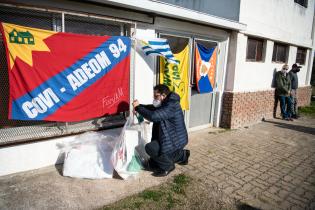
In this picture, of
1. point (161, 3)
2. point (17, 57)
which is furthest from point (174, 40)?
point (17, 57)

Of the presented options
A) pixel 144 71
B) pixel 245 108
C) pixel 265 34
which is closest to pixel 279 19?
pixel 265 34

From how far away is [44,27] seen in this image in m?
3.85

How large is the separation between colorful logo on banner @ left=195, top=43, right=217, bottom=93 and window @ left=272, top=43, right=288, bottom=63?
372cm

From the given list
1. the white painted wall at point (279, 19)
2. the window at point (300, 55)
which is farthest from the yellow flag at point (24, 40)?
the window at point (300, 55)

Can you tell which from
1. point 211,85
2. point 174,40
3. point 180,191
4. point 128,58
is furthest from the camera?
point 211,85

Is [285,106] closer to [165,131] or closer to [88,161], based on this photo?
[165,131]

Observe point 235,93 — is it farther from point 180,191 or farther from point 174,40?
point 180,191

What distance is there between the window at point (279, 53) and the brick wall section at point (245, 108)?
1.44 meters

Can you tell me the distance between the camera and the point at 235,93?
702 cm

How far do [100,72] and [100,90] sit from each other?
1.07 ft

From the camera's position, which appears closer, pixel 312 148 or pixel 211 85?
pixel 312 148

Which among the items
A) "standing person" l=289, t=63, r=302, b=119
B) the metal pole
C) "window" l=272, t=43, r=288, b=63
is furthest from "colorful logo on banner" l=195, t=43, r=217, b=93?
"standing person" l=289, t=63, r=302, b=119

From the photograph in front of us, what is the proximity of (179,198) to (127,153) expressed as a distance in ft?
3.45

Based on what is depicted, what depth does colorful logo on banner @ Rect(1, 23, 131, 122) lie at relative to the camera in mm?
3432
